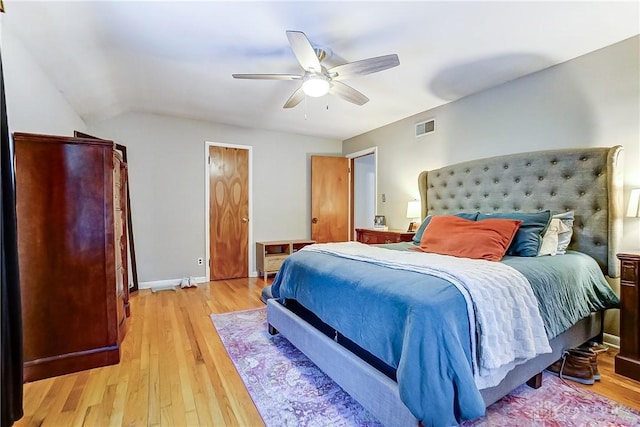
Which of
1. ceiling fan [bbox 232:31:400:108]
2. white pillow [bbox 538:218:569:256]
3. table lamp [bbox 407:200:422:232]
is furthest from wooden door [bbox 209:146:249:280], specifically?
white pillow [bbox 538:218:569:256]

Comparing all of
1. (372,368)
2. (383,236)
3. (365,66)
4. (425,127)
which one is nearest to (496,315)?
(372,368)

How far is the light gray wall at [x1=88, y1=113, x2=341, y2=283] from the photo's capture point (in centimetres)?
418

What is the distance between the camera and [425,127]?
13.1 ft

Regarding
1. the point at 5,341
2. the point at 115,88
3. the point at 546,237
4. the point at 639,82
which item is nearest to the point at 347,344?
the point at 5,341

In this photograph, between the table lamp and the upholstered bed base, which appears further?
the table lamp

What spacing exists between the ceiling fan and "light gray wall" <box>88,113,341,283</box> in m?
2.35

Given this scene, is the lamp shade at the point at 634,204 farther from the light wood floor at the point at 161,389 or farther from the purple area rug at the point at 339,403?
the purple area rug at the point at 339,403

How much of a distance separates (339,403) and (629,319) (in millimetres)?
1995

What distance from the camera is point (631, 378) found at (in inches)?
78.3

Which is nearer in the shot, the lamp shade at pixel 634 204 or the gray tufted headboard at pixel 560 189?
the lamp shade at pixel 634 204

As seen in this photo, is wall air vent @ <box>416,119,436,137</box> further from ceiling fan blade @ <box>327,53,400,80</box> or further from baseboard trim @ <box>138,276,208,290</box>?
baseboard trim @ <box>138,276,208,290</box>

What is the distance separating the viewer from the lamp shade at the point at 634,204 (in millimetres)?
2172

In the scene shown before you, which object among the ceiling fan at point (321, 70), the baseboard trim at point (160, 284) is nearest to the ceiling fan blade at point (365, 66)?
the ceiling fan at point (321, 70)

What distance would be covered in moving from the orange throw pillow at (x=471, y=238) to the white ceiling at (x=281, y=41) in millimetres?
1402
